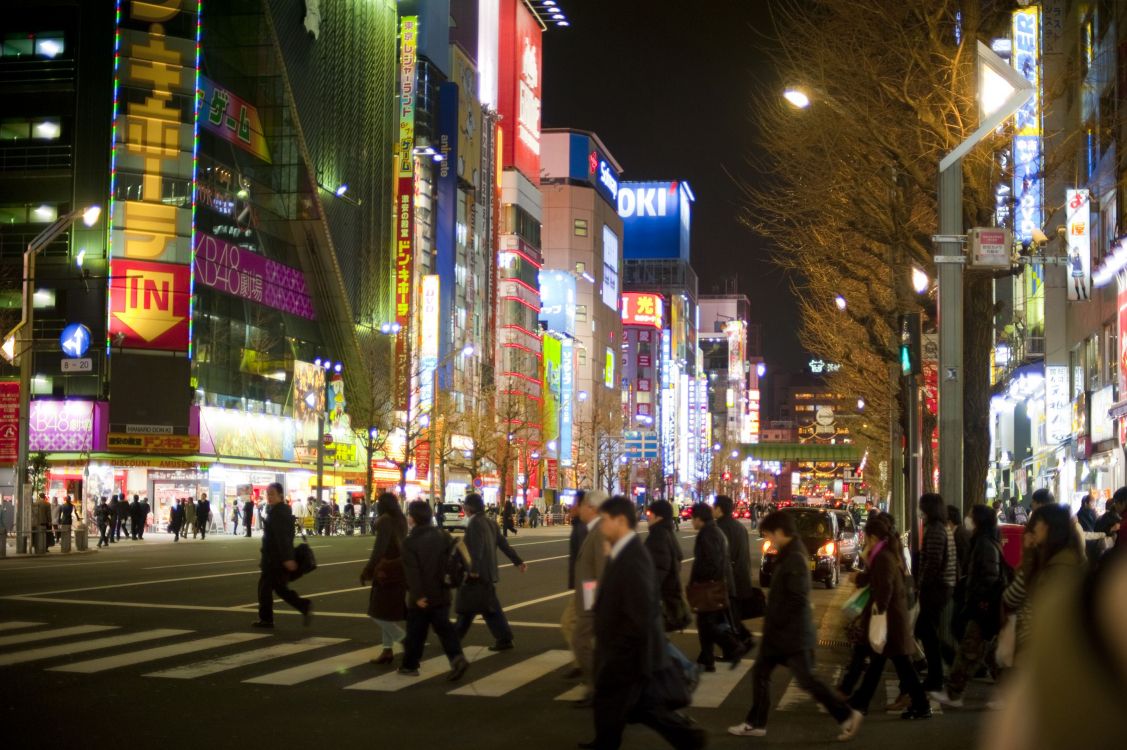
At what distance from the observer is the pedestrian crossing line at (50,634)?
14852 mm

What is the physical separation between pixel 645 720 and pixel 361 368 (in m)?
64.3

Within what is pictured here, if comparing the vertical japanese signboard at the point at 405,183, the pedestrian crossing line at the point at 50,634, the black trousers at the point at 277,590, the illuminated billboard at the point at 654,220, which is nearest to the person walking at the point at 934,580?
the black trousers at the point at 277,590

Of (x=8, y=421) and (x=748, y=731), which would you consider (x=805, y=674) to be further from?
(x=8, y=421)

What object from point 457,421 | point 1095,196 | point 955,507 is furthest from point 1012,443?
point 955,507

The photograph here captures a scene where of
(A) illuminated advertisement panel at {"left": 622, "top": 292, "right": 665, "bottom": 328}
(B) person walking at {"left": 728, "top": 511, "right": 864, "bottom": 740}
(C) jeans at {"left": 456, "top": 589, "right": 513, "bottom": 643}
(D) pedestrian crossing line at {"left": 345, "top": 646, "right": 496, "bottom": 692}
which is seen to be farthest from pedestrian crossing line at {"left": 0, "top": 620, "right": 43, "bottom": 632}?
(A) illuminated advertisement panel at {"left": 622, "top": 292, "right": 665, "bottom": 328}

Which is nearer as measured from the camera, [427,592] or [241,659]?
[427,592]

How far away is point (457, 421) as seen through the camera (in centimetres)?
7544

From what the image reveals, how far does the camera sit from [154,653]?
46.3ft

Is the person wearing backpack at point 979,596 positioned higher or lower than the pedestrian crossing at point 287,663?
higher

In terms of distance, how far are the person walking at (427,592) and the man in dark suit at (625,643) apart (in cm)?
501

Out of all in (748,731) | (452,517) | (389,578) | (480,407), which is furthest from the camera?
(480,407)

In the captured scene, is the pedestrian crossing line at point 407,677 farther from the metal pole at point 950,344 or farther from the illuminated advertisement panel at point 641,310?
the illuminated advertisement panel at point 641,310

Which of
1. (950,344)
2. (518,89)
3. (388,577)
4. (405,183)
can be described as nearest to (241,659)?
(388,577)

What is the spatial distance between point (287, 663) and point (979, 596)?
6.81 meters
